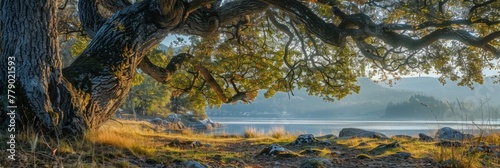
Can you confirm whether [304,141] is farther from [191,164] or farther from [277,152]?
[191,164]

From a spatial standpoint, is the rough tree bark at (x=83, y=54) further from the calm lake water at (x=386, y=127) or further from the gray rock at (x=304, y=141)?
the calm lake water at (x=386, y=127)

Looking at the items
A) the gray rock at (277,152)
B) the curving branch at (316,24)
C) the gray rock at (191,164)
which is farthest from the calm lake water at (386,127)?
the gray rock at (191,164)

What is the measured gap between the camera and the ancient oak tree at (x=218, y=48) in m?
4.61

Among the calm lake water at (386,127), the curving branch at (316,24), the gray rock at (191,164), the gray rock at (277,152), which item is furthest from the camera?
the curving branch at (316,24)

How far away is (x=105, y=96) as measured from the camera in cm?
589

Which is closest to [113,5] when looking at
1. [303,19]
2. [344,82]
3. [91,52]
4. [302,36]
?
[91,52]

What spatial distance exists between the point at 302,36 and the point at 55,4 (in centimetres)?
725

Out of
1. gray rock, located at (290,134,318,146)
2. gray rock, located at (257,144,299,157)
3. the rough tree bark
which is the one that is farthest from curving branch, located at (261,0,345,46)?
gray rock, located at (290,134,318,146)

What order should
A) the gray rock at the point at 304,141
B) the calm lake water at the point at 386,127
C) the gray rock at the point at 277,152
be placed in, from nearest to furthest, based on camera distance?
1. the calm lake water at the point at 386,127
2. the gray rock at the point at 277,152
3. the gray rock at the point at 304,141

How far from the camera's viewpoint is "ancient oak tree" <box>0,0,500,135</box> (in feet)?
15.1

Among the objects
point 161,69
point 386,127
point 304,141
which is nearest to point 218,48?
point 161,69

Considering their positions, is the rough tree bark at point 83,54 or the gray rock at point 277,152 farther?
the gray rock at point 277,152

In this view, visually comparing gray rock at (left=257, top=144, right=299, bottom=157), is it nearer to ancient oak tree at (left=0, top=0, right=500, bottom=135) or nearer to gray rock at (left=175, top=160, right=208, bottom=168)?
gray rock at (left=175, top=160, right=208, bottom=168)

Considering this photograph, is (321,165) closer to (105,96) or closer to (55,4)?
(105,96)
